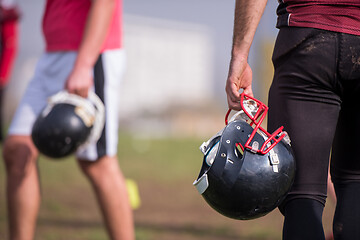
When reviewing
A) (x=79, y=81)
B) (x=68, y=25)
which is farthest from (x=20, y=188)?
(x=68, y=25)

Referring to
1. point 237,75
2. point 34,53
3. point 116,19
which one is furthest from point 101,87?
point 34,53

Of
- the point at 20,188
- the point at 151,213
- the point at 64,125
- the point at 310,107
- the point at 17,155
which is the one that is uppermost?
the point at 310,107

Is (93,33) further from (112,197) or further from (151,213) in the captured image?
(151,213)

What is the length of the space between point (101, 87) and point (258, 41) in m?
16.1

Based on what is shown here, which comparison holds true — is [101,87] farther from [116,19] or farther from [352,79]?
[352,79]

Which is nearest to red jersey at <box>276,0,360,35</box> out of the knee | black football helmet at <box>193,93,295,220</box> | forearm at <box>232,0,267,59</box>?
forearm at <box>232,0,267,59</box>

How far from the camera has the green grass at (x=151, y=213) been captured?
4.01 metres

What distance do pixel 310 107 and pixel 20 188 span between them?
1916mm

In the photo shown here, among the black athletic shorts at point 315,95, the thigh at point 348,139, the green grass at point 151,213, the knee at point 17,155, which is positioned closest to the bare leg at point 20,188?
the knee at point 17,155

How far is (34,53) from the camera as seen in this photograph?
41.8 metres

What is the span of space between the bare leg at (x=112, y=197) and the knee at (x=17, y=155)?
1.21 feet

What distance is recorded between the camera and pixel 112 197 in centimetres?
288

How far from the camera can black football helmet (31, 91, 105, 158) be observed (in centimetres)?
275

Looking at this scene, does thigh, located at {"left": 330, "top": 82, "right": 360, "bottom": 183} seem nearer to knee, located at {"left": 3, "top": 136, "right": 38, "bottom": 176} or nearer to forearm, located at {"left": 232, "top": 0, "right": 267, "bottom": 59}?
forearm, located at {"left": 232, "top": 0, "right": 267, "bottom": 59}
